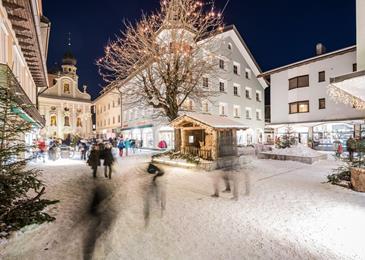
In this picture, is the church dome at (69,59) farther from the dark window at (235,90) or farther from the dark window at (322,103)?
the dark window at (322,103)

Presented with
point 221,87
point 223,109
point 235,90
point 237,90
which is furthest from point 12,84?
point 237,90

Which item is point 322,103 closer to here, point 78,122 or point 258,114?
point 258,114

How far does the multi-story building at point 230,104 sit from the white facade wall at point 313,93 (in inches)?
141

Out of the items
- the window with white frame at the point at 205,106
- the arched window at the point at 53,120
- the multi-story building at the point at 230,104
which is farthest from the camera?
the arched window at the point at 53,120

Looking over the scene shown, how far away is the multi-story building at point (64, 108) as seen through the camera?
136 feet

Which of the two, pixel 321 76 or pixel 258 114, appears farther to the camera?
pixel 258 114

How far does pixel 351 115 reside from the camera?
21.6 m

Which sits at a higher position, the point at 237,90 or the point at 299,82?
the point at 299,82

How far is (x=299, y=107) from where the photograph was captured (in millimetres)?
26281

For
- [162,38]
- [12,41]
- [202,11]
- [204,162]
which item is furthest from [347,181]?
[12,41]

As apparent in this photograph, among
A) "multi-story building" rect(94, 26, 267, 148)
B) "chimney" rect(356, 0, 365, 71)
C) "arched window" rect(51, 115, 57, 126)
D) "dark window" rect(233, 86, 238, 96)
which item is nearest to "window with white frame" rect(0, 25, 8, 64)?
"chimney" rect(356, 0, 365, 71)

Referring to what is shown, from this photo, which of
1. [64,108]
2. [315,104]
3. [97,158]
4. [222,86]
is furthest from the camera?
[64,108]

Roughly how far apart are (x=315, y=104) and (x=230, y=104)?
392 inches

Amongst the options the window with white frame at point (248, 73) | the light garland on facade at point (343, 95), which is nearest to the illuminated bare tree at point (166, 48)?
the light garland on facade at point (343, 95)
